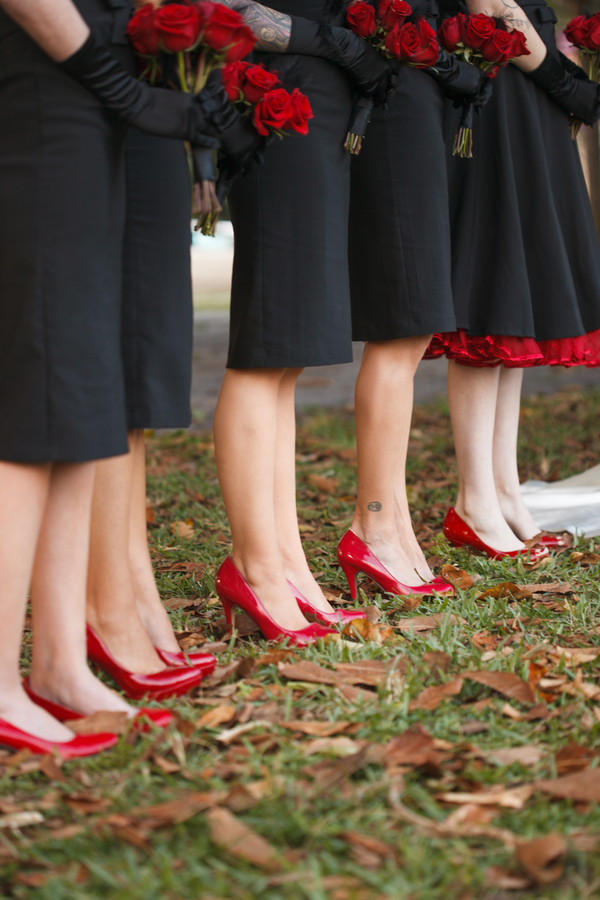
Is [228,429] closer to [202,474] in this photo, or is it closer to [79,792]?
[79,792]

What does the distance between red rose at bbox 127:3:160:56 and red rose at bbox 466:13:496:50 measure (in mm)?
1178

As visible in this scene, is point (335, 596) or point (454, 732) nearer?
point (454, 732)

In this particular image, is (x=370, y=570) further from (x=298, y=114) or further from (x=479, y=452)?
(x=298, y=114)

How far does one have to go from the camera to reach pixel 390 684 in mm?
1744

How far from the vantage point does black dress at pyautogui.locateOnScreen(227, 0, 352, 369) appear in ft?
6.53

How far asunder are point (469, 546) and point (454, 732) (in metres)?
1.33

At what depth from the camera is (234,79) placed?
1.75 m

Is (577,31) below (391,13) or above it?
above

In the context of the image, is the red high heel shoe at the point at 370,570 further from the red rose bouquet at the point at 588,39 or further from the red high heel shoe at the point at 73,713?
the red rose bouquet at the point at 588,39

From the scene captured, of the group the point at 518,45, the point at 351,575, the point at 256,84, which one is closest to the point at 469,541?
the point at 351,575

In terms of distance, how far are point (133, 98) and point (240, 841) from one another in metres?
1.23

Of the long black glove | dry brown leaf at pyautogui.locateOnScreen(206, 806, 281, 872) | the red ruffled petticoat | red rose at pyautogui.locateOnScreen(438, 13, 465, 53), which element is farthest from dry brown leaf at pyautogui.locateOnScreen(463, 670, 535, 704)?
the long black glove

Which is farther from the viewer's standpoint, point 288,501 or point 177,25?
point 288,501

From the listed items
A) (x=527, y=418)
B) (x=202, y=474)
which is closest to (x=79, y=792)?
(x=202, y=474)
